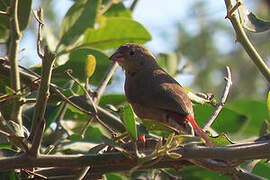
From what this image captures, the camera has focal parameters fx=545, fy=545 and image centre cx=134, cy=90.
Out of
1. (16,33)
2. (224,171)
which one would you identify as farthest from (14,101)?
(224,171)

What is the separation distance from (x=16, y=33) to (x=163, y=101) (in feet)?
2.99

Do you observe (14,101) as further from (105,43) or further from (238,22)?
(105,43)

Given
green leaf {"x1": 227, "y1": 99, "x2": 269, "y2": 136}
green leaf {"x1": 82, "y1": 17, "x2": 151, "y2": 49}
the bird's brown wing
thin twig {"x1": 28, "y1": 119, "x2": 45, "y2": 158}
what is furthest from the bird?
thin twig {"x1": 28, "y1": 119, "x2": 45, "y2": 158}

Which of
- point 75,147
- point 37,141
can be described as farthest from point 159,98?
point 37,141

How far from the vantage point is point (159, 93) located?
9.62 feet

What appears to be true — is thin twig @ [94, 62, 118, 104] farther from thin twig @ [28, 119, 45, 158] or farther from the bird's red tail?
thin twig @ [28, 119, 45, 158]

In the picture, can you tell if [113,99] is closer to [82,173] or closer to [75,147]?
[75,147]

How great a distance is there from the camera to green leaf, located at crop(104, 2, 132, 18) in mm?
3738

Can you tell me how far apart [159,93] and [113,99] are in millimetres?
422

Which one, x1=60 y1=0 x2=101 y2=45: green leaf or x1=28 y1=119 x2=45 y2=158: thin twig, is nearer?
x1=28 y1=119 x2=45 y2=158: thin twig

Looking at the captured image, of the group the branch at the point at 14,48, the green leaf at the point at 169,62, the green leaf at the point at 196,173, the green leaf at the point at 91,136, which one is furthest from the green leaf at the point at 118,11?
the branch at the point at 14,48

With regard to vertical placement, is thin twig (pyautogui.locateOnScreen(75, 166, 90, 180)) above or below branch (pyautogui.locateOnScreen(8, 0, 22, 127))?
below

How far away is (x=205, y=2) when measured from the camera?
8.95 meters

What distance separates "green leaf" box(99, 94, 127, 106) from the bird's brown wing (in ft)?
0.16
